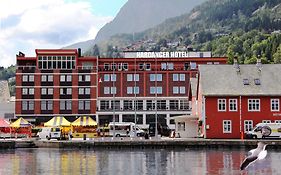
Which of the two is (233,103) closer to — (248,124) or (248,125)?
(248,124)

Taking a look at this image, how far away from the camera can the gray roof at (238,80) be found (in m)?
78.9

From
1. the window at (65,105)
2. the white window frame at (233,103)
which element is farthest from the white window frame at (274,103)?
the window at (65,105)

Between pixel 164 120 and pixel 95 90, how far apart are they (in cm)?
1747

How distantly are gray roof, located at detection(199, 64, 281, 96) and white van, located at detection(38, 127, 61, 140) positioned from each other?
23789mm

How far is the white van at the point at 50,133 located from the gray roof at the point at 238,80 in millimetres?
23789

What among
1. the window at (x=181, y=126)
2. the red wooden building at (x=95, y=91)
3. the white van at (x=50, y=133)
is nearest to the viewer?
the white van at (x=50, y=133)

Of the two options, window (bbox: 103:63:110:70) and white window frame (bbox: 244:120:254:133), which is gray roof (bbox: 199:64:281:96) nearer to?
white window frame (bbox: 244:120:254:133)

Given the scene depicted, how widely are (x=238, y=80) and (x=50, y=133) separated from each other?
30.5 meters

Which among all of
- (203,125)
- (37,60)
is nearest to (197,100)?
(203,125)

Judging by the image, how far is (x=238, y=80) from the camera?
Answer: 80.9m

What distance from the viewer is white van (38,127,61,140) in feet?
279

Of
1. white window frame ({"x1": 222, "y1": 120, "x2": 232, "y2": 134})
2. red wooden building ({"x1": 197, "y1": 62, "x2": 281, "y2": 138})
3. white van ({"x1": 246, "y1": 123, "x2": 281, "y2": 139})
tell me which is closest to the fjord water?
white van ({"x1": 246, "y1": 123, "x2": 281, "y2": 139})

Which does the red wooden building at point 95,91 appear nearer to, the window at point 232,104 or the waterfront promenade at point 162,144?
the window at point 232,104

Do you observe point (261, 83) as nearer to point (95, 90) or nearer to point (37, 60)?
point (95, 90)
